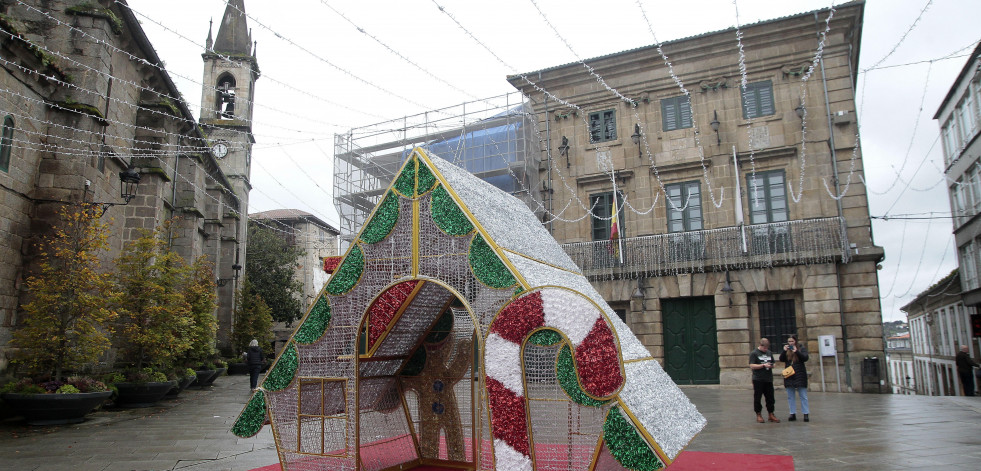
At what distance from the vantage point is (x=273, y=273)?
116 ft

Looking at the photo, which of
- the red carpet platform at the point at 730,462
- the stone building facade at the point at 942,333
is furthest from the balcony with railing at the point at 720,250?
the stone building facade at the point at 942,333

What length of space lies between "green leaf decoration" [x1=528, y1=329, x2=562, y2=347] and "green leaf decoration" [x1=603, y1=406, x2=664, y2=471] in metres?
0.72

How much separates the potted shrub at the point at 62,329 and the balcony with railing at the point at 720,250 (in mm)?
13334

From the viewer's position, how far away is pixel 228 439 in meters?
9.57

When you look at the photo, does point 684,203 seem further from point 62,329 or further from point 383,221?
point 62,329

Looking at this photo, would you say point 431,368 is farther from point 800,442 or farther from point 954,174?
point 954,174

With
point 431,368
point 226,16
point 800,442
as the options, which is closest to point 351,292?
point 431,368

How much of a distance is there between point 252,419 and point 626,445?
371 cm

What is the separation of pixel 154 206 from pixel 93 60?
441 centimetres

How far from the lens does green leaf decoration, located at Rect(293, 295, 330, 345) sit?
6148 mm

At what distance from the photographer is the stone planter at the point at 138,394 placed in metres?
13.6

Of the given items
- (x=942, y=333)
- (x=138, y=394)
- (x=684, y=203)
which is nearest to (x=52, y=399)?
(x=138, y=394)

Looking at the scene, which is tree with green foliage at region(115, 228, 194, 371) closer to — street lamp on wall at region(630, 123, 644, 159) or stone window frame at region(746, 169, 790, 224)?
street lamp on wall at region(630, 123, 644, 159)

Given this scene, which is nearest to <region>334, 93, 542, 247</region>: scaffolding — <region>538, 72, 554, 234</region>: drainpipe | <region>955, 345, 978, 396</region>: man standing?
<region>538, 72, 554, 234</region>: drainpipe
